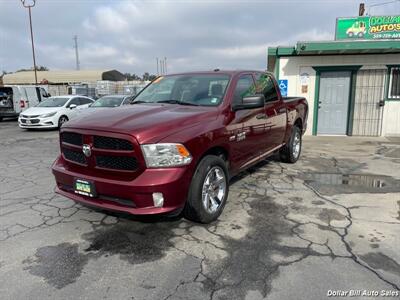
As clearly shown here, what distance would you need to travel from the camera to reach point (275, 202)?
201 inches

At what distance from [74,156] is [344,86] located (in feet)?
34.2

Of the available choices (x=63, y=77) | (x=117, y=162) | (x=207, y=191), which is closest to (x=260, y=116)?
(x=207, y=191)

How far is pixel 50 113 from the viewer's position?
1471cm

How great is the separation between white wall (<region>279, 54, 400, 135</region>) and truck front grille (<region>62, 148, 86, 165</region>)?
9.48 m

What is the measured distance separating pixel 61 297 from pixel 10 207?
9.01ft

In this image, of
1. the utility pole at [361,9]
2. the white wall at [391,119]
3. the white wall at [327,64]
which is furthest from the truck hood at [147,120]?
the utility pole at [361,9]

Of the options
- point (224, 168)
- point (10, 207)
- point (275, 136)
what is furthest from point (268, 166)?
point (10, 207)

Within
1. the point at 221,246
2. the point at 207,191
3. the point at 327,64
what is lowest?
the point at 221,246

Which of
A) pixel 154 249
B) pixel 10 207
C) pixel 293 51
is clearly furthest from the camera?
pixel 293 51

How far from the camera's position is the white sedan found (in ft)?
47.8

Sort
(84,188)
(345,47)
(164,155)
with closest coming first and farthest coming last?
1. (164,155)
2. (84,188)
3. (345,47)

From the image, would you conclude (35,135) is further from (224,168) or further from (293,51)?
(224,168)

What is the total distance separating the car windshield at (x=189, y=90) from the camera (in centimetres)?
482

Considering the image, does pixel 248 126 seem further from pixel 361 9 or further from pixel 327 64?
pixel 361 9
